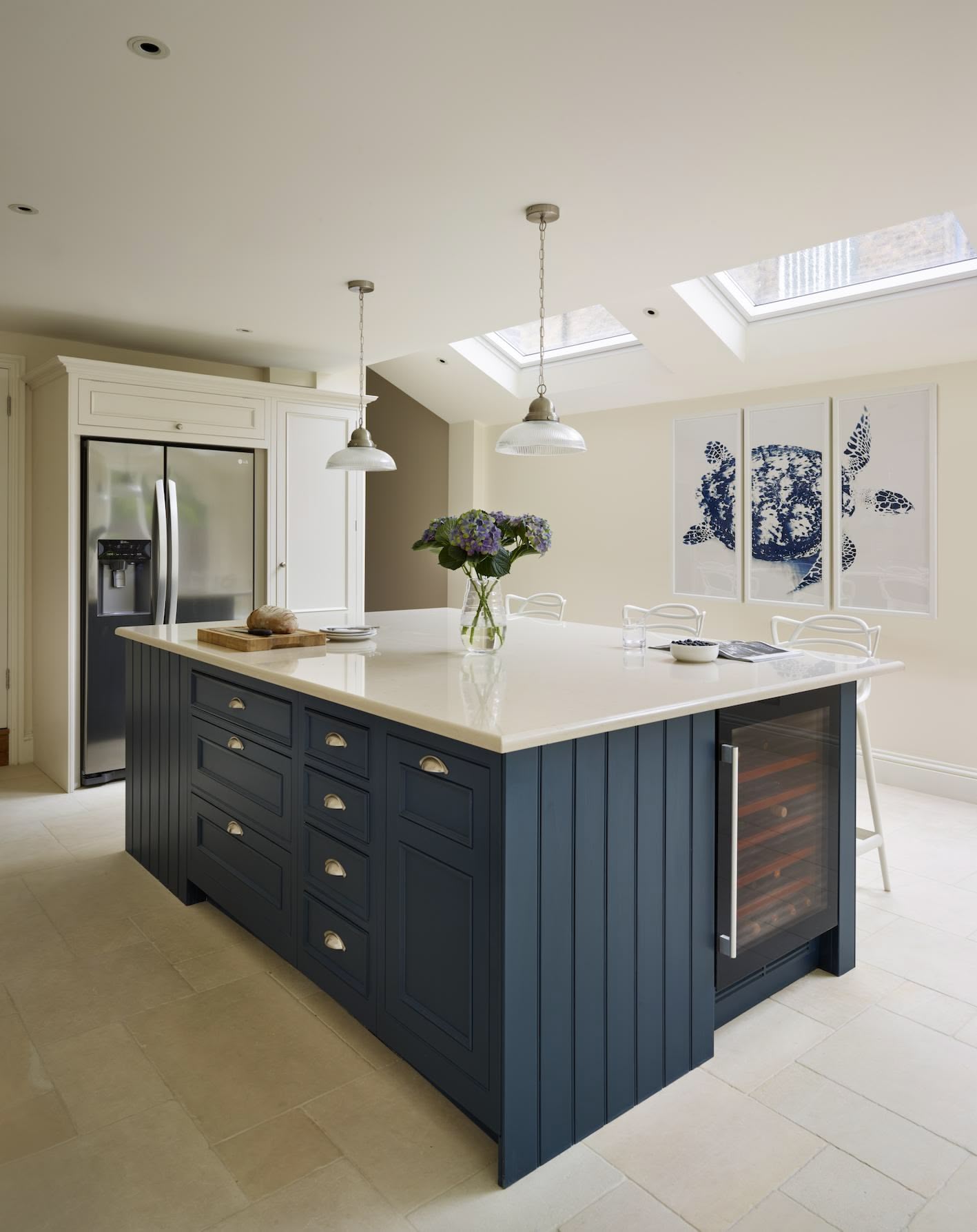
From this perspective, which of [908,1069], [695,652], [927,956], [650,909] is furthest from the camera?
[927,956]

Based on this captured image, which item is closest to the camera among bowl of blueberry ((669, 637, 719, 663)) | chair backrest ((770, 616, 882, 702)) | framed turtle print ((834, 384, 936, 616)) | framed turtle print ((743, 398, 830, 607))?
bowl of blueberry ((669, 637, 719, 663))

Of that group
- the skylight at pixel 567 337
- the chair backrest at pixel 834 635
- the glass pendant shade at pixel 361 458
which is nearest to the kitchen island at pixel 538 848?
the chair backrest at pixel 834 635

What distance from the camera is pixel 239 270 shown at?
3.50 m

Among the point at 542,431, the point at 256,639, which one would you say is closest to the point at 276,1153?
the point at 256,639

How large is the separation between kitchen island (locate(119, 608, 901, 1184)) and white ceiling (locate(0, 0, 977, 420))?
1457 millimetres

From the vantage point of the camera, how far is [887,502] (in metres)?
4.38

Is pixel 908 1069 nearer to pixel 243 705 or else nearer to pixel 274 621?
pixel 243 705

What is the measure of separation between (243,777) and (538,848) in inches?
48.3

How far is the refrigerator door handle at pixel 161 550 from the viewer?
435 cm

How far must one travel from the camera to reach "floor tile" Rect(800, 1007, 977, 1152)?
6.02 ft

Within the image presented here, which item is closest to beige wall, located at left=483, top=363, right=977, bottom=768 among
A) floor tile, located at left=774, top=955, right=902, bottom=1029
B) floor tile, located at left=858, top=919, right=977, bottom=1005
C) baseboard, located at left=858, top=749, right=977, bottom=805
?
baseboard, located at left=858, top=749, right=977, bottom=805

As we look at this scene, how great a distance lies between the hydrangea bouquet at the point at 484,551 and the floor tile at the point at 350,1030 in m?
1.09

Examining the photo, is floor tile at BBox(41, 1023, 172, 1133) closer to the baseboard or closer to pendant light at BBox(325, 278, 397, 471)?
pendant light at BBox(325, 278, 397, 471)

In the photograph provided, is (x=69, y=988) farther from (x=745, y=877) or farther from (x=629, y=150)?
(x=629, y=150)
